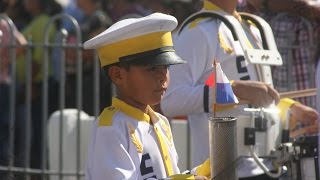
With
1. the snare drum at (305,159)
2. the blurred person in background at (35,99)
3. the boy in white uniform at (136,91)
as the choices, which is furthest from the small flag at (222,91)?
the blurred person in background at (35,99)

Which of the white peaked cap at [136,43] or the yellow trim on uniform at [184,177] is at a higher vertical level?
the white peaked cap at [136,43]

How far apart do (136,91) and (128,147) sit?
0.26 m

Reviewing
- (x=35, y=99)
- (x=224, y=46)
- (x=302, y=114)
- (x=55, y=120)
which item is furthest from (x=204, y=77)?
(x=35, y=99)

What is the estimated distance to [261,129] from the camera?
5.28m

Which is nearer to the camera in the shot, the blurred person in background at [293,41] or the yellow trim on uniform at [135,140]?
the yellow trim on uniform at [135,140]

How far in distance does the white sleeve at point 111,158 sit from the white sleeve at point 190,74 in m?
1.15

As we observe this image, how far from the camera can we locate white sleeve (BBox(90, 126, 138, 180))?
13.4 ft

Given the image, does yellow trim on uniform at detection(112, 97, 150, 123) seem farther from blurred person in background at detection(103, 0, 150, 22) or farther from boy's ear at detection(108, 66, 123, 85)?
blurred person in background at detection(103, 0, 150, 22)

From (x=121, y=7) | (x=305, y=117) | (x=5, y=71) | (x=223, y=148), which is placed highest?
(x=121, y=7)

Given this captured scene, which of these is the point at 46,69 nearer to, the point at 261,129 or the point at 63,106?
the point at 63,106

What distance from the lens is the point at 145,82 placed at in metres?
4.30

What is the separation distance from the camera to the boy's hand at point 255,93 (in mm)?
5185

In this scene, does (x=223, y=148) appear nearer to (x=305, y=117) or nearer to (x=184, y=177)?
(x=184, y=177)

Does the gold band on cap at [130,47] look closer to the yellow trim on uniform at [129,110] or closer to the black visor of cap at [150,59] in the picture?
the black visor of cap at [150,59]
